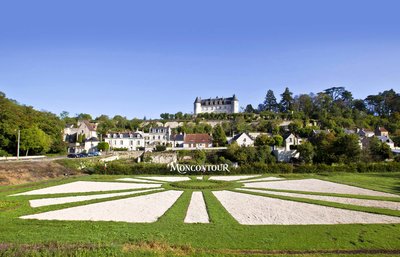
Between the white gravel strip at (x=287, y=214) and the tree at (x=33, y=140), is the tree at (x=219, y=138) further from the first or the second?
the white gravel strip at (x=287, y=214)

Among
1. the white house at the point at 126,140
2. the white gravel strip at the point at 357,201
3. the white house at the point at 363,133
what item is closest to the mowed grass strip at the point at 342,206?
the white gravel strip at the point at 357,201

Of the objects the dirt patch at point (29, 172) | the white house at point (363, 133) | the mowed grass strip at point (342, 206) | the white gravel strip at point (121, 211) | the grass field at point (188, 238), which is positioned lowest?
the white gravel strip at point (121, 211)

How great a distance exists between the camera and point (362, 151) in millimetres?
52938

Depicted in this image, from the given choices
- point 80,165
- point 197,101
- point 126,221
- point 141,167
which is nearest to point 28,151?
point 80,165

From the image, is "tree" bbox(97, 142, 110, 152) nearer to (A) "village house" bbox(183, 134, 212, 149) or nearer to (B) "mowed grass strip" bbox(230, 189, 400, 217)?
(A) "village house" bbox(183, 134, 212, 149)

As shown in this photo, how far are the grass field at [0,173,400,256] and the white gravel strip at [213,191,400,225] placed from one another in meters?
1.01

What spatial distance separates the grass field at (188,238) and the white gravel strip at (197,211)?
1.53 feet

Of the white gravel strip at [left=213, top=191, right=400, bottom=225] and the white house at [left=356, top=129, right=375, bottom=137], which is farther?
the white house at [left=356, top=129, right=375, bottom=137]

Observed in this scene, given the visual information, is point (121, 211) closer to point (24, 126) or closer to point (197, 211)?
point (197, 211)

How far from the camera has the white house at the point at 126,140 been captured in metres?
77.3

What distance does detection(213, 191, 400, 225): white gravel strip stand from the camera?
16.5m

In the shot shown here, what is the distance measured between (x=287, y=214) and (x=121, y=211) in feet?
32.9

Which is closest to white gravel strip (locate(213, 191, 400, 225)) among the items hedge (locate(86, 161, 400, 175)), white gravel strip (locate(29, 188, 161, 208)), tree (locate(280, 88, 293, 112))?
white gravel strip (locate(29, 188, 161, 208))

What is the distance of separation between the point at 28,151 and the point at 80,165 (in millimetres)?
22741
